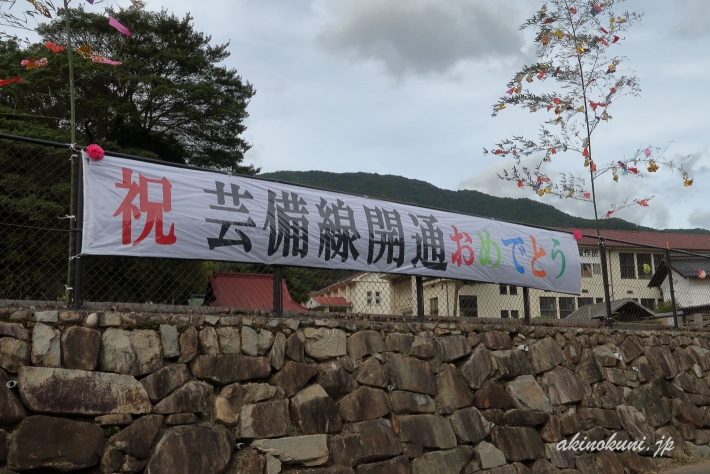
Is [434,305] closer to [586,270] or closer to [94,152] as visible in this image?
[586,270]

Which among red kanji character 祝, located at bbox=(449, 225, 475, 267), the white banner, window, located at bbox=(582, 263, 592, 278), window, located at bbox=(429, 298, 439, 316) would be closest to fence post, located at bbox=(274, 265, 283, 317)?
the white banner

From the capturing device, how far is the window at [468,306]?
857 cm

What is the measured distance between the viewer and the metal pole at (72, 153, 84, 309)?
4621 mm

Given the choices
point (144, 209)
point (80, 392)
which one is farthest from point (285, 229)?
point (80, 392)

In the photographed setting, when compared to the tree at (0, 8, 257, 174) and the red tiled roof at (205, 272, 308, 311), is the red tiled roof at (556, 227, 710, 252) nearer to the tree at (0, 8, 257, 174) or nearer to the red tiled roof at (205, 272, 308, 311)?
the tree at (0, 8, 257, 174)

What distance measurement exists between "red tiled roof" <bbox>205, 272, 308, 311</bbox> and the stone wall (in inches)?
42.6

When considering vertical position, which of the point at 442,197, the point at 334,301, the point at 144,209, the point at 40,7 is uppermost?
the point at 442,197

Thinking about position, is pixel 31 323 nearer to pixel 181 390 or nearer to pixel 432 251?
pixel 181 390

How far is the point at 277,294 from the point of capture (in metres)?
5.72

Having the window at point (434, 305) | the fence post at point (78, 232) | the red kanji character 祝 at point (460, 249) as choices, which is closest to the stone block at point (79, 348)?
the fence post at point (78, 232)

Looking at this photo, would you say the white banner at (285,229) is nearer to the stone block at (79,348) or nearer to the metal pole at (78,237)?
the metal pole at (78,237)

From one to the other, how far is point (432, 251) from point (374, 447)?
7.78 ft

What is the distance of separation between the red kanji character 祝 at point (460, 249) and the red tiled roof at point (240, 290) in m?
1.97

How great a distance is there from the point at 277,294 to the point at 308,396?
95 centimetres
